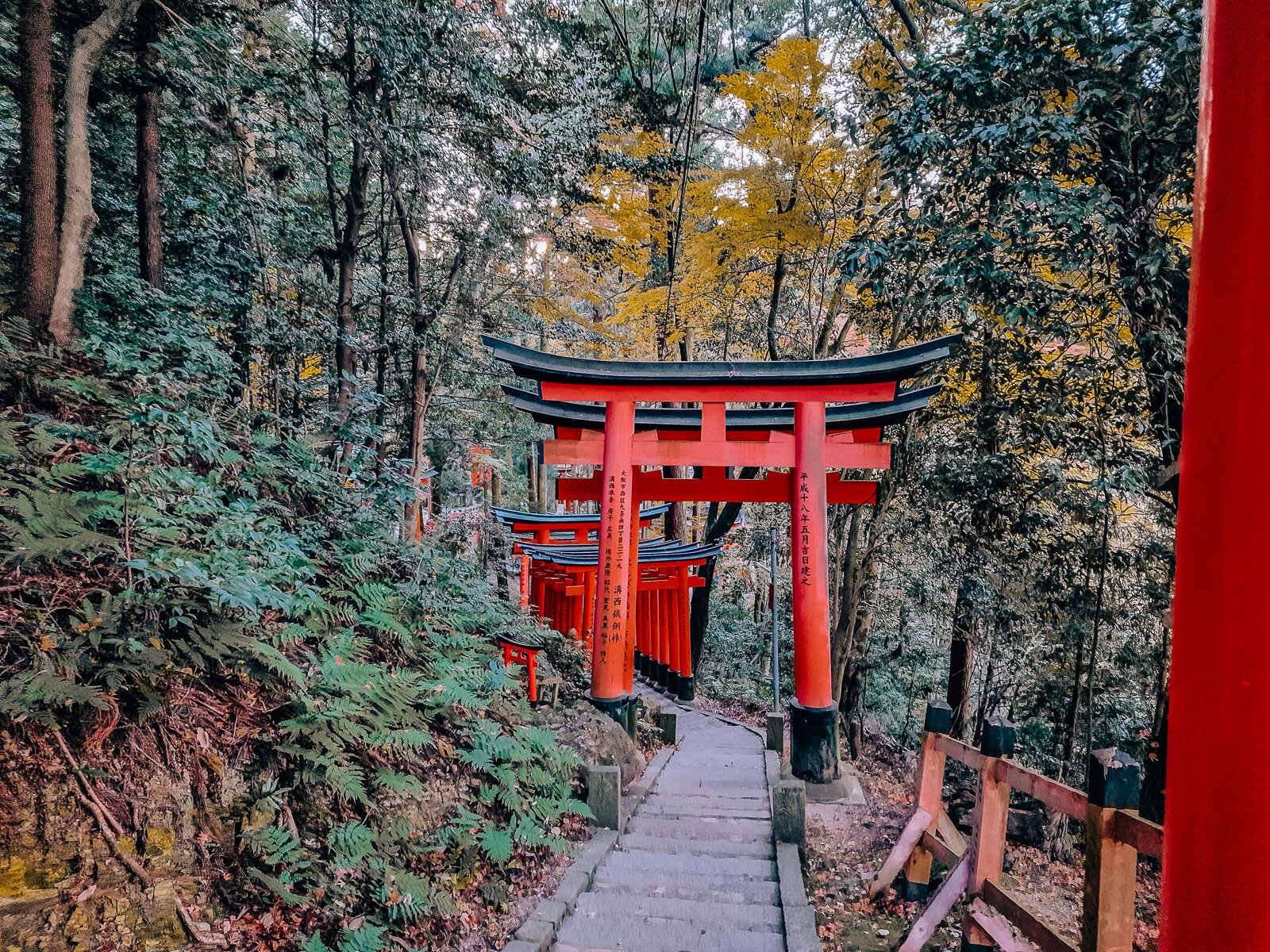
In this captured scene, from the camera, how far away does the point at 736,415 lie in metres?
8.88

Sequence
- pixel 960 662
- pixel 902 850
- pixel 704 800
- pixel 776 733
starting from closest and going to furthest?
pixel 902 850 → pixel 704 800 → pixel 776 733 → pixel 960 662

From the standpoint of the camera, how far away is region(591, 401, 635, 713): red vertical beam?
698 cm

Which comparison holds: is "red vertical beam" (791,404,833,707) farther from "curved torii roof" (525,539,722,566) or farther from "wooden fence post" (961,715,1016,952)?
"curved torii roof" (525,539,722,566)

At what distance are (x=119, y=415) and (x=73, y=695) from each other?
2.97m

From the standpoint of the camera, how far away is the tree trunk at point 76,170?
548 centimetres

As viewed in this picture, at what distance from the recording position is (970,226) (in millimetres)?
5758

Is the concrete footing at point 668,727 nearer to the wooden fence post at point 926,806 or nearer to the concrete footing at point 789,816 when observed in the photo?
the concrete footing at point 789,816

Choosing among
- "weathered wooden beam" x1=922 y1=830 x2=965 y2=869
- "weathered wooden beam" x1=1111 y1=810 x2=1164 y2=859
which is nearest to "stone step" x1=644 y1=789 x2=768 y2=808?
"weathered wooden beam" x1=922 y1=830 x2=965 y2=869

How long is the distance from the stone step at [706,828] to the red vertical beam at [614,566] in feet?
4.52

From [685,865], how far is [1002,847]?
2.37 meters

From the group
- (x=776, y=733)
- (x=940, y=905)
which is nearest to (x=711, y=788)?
(x=776, y=733)

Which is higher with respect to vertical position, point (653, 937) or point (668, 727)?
point (653, 937)

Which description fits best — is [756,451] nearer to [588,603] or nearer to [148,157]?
[588,603]

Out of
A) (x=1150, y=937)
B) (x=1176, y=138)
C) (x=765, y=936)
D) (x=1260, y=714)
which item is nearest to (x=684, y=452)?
(x=765, y=936)
